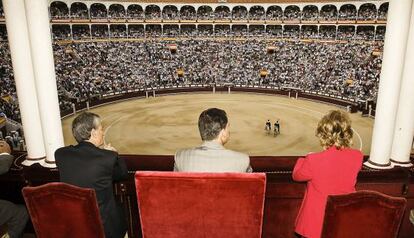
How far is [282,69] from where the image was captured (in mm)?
38531

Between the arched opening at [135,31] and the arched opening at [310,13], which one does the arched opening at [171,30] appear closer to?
the arched opening at [135,31]

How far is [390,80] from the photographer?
5055 mm

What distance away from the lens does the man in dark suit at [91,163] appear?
10.9ft

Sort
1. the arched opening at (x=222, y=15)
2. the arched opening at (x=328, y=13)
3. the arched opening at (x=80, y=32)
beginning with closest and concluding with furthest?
1. the arched opening at (x=80, y=32)
2. the arched opening at (x=328, y=13)
3. the arched opening at (x=222, y=15)

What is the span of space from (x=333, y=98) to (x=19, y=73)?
90.2 feet

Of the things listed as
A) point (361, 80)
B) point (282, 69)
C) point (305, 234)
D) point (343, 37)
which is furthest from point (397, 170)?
point (343, 37)

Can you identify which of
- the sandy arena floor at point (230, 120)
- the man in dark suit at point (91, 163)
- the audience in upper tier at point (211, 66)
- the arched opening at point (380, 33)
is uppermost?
the arched opening at point (380, 33)

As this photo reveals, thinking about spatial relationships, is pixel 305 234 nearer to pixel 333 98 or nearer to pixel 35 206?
pixel 35 206

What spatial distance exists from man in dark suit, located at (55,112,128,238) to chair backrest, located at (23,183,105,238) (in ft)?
0.73

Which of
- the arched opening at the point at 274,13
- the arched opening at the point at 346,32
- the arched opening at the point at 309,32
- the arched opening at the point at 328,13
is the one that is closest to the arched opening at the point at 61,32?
the arched opening at the point at 274,13

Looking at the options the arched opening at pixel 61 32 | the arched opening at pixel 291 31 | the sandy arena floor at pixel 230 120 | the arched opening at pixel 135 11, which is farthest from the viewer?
the arched opening at pixel 135 11

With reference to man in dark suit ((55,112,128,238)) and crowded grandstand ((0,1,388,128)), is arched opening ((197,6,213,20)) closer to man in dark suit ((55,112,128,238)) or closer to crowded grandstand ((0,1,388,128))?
crowded grandstand ((0,1,388,128))

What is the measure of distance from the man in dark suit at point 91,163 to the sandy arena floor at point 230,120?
552 inches

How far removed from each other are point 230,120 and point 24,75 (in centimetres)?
1878
